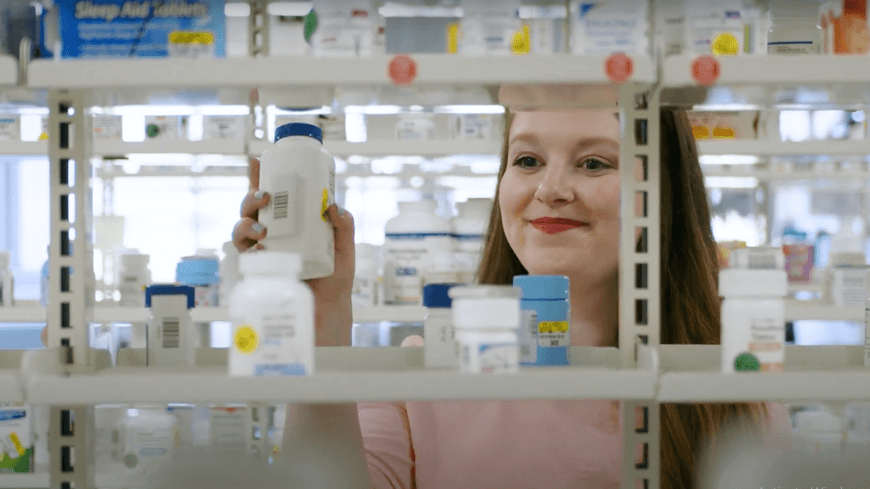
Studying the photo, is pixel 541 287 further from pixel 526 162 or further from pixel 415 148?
pixel 415 148

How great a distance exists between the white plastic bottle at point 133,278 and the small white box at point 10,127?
67 centimetres

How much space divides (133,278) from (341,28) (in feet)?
3.54

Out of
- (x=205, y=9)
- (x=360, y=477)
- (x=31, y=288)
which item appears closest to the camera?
(x=205, y=9)

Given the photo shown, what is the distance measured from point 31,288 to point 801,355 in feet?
29.0

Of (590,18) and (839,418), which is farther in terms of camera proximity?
(839,418)

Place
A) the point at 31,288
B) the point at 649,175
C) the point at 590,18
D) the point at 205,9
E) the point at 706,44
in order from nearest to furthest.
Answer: the point at 649,175 → the point at 205,9 → the point at 706,44 → the point at 590,18 → the point at 31,288

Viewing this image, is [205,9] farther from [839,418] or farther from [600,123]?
[839,418]

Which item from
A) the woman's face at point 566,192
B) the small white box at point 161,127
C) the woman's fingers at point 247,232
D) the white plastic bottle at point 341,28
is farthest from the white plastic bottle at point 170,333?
the small white box at point 161,127

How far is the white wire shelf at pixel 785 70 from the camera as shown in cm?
94

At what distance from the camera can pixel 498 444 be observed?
1.39 meters

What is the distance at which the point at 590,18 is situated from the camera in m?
1.60

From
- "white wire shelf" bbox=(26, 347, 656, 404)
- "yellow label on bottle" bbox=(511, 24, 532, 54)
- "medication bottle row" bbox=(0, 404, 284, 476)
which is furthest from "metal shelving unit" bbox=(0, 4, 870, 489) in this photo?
"yellow label on bottle" bbox=(511, 24, 532, 54)

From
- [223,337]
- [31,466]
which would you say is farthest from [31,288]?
[31,466]

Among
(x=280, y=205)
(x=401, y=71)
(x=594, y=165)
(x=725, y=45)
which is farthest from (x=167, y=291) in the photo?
(x=725, y=45)
